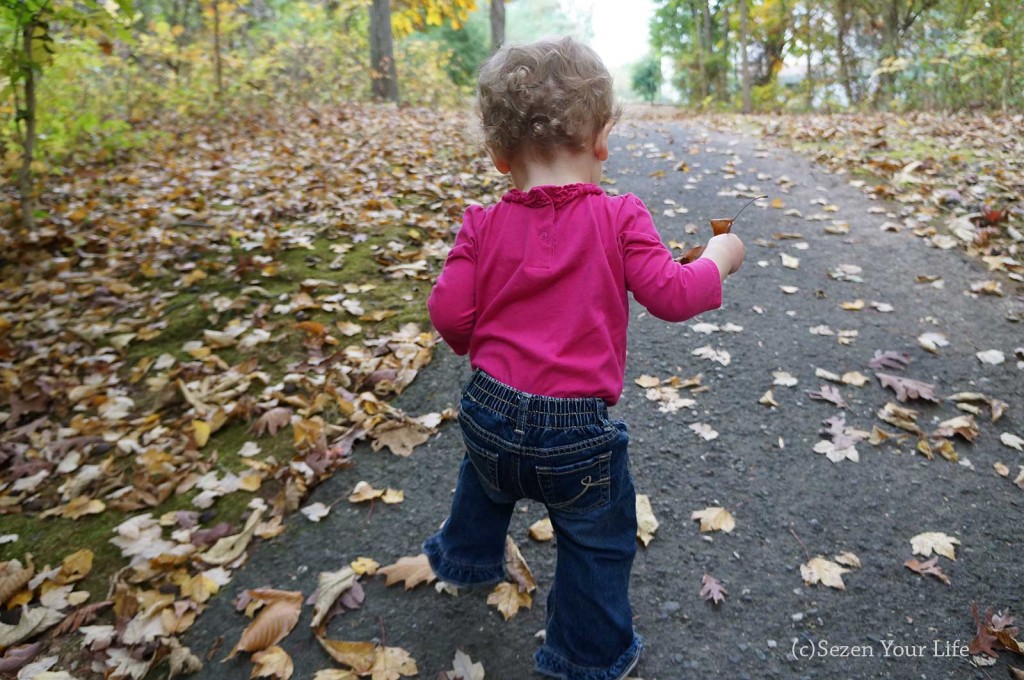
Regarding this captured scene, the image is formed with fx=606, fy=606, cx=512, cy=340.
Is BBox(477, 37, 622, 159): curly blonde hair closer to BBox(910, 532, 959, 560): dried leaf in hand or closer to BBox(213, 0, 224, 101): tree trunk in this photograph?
BBox(910, 532, 959, 560): dried leaf in hand

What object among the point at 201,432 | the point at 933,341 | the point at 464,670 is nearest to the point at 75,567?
the point at 201,432

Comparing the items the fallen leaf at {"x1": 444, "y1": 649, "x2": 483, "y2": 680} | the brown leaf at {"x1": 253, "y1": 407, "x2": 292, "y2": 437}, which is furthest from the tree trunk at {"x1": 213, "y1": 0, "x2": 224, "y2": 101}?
the fallen leaf at {"x1": 444, "y1": 649, "x2": 483, "y2": 680}

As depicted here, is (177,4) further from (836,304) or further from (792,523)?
(792,523)

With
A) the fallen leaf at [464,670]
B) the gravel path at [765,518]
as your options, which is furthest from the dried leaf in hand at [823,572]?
the fallen leaf at [464,670]

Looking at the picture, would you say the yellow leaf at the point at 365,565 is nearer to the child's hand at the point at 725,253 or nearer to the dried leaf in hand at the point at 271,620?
the dried leaf in hand at the point at 271,620

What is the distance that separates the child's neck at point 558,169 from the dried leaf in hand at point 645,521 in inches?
55.6

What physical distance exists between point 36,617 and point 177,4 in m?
14.1

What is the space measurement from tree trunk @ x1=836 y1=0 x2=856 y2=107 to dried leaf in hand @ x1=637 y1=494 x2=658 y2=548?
13.5m

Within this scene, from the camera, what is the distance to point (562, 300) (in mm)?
1521

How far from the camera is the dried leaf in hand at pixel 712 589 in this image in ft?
6.88

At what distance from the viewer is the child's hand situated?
155 cm

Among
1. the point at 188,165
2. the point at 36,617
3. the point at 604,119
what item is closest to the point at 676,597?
the point at 604,119

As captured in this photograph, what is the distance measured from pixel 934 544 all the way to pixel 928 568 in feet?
0.48

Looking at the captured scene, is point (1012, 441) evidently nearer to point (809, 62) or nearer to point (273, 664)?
point (273, 664)
